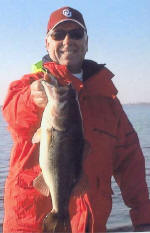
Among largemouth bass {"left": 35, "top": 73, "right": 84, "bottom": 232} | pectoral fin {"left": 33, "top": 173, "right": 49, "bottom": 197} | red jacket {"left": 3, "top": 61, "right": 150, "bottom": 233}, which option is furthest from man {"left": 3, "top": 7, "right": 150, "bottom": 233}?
pectoral fin {"left": 33, "top": 173, "right": 49, "bottom": 197}

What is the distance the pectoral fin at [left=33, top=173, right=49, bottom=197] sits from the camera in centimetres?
387

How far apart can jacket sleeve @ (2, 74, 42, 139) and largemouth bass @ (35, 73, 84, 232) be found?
33 centimetres

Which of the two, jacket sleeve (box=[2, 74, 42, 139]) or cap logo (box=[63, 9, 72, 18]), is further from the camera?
cap logo (box=[63, 9, 72, 18])

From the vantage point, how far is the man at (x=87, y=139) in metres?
4.16

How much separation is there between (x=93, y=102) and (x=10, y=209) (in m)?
1.39

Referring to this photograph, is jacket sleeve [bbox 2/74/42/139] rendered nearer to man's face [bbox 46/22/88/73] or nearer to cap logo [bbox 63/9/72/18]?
man's face [bbox 46/22/88/73]

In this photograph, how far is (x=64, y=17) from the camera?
483 centimetres

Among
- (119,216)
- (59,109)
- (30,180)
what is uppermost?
(59,109)

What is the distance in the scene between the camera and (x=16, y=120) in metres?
4.07

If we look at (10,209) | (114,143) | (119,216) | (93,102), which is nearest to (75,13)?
(93,102)

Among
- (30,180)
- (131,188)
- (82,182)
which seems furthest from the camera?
(131,188)

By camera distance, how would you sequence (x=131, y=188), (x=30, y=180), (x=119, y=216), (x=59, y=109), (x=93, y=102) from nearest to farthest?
1. (x=59, y=109)
2. (x=30, y=180)
3. (x=93, y=102)
4. (x=131, y=188)
5. (x=119, y=216)

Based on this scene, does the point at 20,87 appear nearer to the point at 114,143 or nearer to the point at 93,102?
the point at 93,102

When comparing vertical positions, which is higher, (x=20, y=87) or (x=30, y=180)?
(x=20, y=87)
